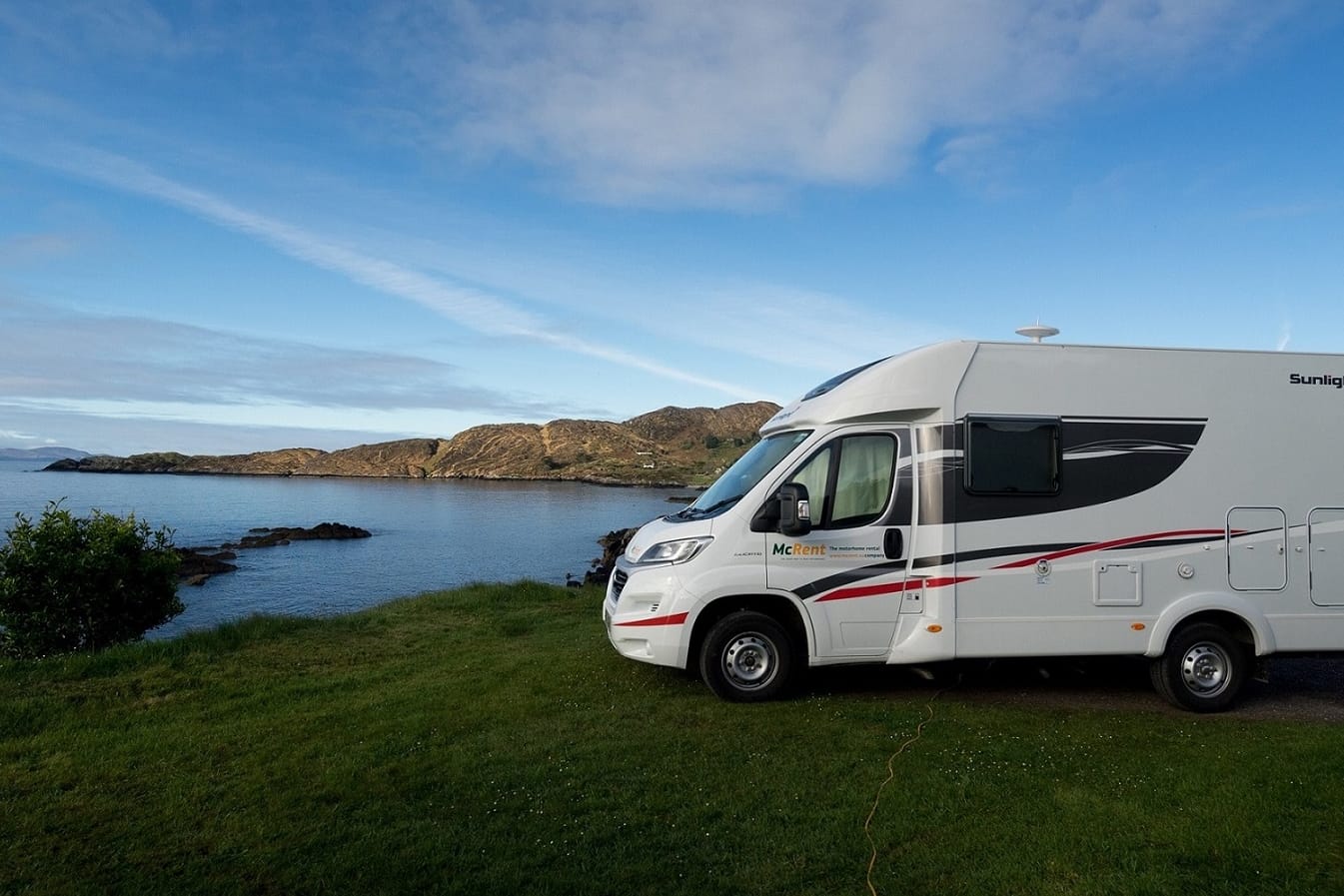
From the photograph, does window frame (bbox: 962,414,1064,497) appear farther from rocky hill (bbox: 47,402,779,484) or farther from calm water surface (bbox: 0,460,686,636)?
rocky hill (bbox: 47,402,779,484)

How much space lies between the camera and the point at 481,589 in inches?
687

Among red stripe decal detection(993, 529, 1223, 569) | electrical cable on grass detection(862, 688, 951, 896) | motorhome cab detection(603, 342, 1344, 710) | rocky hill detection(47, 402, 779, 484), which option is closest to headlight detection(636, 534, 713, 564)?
motorhome cab detection(603, 342, 1344, 710)

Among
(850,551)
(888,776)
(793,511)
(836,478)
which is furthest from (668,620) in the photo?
(888,776)

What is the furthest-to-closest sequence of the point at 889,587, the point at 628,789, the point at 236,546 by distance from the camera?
1. the point at 236,546
2. the point at 889,587
3. the point at 628,789

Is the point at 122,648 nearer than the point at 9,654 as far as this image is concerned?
Yes

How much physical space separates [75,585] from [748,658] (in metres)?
9.71

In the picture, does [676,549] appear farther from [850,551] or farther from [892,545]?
[892,545]

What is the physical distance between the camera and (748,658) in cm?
825

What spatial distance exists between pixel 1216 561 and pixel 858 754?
438 cm

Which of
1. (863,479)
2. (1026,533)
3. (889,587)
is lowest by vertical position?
(889,587)

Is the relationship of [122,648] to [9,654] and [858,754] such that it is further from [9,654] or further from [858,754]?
[858,754]

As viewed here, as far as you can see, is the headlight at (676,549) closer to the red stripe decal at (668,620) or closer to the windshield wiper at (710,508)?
the windshield wiper at (710,508)

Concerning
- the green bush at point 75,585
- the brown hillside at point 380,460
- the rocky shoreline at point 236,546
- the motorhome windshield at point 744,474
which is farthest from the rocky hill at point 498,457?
the motorhome windshield at point 744,474

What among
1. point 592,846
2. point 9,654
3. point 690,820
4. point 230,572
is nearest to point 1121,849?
point 690,820
